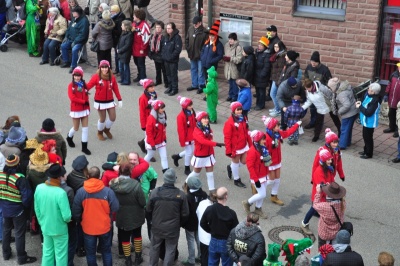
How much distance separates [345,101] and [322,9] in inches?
114

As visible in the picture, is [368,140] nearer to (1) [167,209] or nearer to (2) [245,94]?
(2) [245,94]

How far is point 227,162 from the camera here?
14500mm

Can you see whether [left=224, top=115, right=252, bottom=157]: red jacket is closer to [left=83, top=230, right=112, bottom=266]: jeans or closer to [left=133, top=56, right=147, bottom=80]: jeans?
[left=83, top=230, right=112, bottom=266]: jeans

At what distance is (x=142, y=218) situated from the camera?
34.9 feet

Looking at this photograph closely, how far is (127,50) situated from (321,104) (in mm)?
5184

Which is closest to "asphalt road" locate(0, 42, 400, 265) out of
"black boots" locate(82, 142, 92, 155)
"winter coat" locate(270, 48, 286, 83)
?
"black boots" locate(82, 142, 92, 155)

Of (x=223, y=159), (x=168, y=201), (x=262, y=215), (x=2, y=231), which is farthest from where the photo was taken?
(x=223, y=159)

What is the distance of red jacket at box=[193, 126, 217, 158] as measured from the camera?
12.8m

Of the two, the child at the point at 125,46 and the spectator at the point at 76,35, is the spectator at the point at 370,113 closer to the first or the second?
the child at the point at 125,46

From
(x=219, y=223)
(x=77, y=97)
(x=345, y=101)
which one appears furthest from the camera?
(x=345, y=101)

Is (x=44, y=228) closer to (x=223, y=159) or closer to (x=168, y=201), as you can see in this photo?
(x=168, y=201)

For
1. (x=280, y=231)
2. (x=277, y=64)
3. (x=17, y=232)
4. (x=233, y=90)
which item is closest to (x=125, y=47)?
(x=233, y=90)

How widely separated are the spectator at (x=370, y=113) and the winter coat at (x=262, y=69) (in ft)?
8.96

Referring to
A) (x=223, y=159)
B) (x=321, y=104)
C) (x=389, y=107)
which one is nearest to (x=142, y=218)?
(x=223, y=159)
